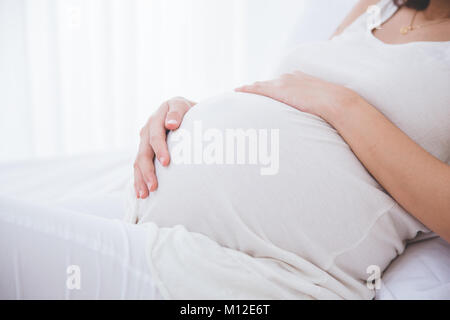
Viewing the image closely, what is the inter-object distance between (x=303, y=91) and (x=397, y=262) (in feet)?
1.23

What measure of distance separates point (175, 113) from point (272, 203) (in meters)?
0.30

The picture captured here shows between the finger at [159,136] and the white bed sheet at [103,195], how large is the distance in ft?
0.68

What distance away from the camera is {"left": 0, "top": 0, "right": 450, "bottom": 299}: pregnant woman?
500 millimetres

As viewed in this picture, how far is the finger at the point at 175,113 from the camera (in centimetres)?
72

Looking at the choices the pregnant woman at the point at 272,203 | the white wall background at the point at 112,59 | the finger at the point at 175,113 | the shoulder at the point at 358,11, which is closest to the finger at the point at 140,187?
the pregnant woman at the point at 272,203

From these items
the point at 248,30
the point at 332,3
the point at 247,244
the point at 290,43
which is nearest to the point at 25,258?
the point at 247,244

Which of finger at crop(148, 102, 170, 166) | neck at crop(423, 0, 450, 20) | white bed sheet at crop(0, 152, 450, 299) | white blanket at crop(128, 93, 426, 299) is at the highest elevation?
neck at crop(423, 0, 450, 20)

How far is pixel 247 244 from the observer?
1.89ft

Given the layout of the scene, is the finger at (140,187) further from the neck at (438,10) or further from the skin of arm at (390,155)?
the neck at (438,10)

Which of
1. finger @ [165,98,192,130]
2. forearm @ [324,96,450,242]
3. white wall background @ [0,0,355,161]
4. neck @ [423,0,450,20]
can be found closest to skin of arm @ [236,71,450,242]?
forearm @ [324,96,450,242]

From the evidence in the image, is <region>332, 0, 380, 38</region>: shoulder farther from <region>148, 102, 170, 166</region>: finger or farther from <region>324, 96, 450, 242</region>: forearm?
<region>148, 102, 170, 166</region>: finger

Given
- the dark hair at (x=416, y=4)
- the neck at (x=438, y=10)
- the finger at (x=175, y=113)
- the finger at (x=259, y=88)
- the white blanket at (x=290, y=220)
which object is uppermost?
the dark hair at (x=416, y=4)
